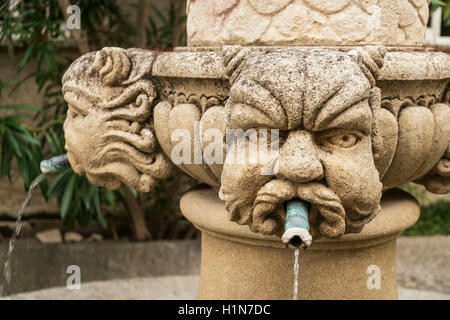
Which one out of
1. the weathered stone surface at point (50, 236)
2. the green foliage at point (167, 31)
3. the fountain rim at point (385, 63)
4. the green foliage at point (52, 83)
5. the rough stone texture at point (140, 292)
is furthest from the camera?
the weathered stone surface at point (50, 236)

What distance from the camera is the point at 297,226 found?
3.77ft

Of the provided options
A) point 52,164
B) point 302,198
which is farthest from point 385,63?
point 52,164

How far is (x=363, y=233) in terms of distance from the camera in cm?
158

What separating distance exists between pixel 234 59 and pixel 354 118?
0.32 metres

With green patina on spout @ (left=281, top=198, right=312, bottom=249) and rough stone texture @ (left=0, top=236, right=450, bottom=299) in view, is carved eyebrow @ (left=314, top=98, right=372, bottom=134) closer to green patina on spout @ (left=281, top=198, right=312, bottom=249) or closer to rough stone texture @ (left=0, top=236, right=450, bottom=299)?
green patina on spout @ (left=281, top=198, right=312, bottom=249)

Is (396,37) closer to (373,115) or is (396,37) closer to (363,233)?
(373,115)

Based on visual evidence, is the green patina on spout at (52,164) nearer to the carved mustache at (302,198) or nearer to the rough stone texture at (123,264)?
the carved mustache at (302,198)

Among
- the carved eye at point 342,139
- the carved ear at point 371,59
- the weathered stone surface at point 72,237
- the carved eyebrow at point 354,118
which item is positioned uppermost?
the carved ear at point 371,59

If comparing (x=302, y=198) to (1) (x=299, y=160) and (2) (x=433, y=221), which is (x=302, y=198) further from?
(2) (x=433, y=221)

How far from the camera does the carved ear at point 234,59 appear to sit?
132 centimetres

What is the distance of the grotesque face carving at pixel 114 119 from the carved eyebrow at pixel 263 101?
1.61 ft

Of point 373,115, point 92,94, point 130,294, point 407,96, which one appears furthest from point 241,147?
point 130,294

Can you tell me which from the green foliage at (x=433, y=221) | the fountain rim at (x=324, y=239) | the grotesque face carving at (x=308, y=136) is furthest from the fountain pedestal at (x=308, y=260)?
the green foliage at (x=433, y=221)
